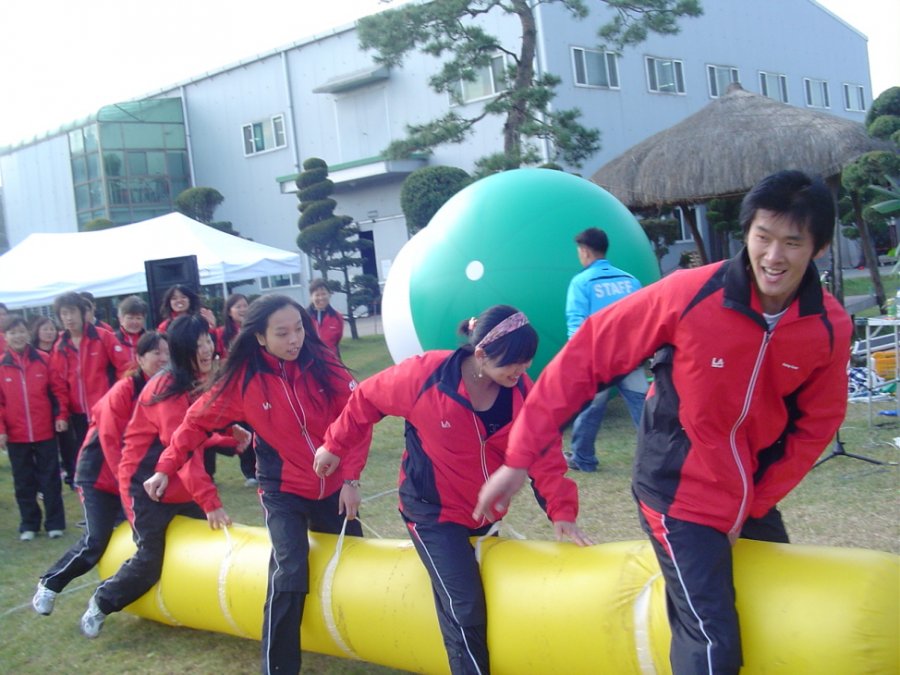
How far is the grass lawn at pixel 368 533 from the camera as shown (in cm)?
438

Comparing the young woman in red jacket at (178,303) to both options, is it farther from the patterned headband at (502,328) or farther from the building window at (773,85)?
the building window at (773,85)

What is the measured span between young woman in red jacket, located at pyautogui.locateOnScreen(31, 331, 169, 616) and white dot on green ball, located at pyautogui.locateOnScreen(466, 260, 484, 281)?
146 inches

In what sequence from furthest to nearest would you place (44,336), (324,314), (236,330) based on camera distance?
(324,314)
(44,336)
(236,330)

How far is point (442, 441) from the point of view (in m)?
3.38

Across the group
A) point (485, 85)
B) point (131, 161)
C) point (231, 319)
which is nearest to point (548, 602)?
point (231, 319)

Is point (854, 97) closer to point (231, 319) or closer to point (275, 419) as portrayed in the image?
point (231, 319)

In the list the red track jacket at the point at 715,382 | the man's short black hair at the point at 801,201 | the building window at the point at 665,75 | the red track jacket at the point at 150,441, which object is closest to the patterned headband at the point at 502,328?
the red track jacket at the point at 715,382

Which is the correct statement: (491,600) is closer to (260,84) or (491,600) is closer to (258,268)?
(258,268)

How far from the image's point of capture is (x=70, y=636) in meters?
4.75

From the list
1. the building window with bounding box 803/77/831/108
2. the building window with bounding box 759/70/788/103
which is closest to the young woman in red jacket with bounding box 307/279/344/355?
the building window with bounding box 759/70/788/103

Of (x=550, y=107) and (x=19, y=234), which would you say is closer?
(x=550, y=107)

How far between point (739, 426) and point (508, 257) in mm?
5657

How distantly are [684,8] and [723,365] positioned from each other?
1630 centimetres

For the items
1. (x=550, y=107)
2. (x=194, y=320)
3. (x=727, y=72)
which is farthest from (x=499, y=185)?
(x=727, y=72)
